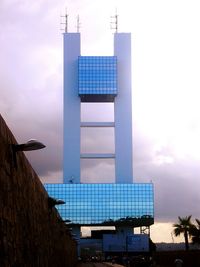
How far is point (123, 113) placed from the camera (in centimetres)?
12900

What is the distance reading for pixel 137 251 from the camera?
12800cm

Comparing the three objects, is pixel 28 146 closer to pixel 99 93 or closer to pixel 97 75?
pixel 99 93

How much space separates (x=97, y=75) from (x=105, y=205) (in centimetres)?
2948

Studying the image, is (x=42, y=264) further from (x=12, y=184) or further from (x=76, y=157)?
(x=76, y=157)

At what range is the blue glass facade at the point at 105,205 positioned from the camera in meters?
137

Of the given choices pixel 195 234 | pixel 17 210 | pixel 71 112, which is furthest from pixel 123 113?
pixel 17 210

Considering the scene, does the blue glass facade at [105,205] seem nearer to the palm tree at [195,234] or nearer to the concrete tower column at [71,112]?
the concrete tower column at [71,112]

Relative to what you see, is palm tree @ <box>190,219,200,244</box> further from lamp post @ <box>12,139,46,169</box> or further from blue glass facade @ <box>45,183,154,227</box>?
lamp post @ <box>12,139,46,169</box>

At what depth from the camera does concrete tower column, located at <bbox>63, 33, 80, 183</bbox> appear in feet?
421

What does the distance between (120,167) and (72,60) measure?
84.9 ft

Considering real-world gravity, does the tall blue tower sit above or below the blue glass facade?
above

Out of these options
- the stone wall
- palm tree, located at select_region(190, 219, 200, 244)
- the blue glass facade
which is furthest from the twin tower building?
the stone wall

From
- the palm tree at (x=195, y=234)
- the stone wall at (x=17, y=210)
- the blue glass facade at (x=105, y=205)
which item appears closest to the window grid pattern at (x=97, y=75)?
the blue glass facade at (x=105, y=205)

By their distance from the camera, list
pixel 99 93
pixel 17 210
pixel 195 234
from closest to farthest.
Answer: pixel 17 210, pixel 195 234, pixel 99 93
